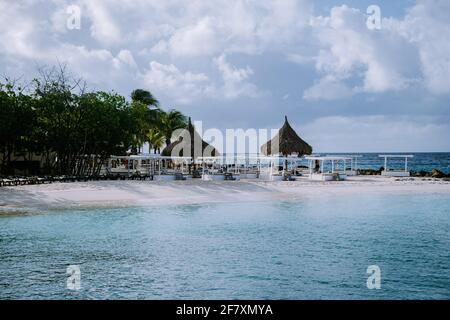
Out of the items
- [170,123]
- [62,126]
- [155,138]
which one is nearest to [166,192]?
[62,126]

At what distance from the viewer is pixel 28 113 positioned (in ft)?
81.7

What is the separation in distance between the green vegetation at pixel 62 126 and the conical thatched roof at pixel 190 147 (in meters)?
2.78

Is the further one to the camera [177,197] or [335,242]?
[177,197]

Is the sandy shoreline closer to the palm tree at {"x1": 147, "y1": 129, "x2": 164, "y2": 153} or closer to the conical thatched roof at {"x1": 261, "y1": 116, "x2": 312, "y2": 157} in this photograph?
the conical thatched roof at {"x1": 261, "y1": 116, "x2": 312, "y2": 157}

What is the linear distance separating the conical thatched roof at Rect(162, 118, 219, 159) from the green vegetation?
278 centimetres

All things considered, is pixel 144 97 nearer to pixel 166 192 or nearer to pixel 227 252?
pixel 166 192

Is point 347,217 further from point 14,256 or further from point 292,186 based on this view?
point 14,256

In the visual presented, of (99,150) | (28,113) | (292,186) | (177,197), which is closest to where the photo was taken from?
(177,197)

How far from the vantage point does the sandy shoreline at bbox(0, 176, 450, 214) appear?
16984mm

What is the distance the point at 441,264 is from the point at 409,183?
16.9m

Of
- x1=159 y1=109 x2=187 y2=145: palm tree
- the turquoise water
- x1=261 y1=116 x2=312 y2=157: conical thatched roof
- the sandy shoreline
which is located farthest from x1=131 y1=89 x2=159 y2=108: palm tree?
the turquoise water

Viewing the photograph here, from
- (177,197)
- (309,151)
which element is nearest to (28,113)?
(177,197)

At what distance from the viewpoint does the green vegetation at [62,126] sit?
2469 cm

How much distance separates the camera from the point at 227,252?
10336 millimetres
